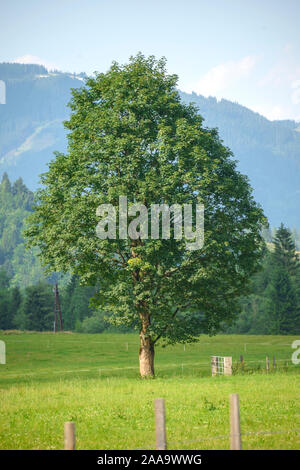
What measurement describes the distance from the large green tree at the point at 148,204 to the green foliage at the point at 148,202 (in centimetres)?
8

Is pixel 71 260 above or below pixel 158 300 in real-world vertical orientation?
above

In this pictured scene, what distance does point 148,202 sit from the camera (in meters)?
38.3

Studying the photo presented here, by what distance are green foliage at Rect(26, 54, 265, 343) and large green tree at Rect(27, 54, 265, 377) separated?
0.25ft

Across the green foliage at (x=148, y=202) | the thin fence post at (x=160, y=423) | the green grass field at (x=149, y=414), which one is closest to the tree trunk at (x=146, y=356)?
the green foliage at (x=148, y=202)

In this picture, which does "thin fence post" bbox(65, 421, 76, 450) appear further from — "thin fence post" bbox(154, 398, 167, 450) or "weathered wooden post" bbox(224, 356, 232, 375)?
"weathered wooden post" bbox(224, 356, 232, 375)

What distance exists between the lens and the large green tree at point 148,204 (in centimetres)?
3819

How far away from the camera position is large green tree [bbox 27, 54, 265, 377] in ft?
125

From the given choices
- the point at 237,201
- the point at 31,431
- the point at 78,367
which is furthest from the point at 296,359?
the point at 31,431

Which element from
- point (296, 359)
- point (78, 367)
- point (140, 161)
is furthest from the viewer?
point (296, 359)

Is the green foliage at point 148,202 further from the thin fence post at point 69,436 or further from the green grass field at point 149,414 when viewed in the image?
the thin fence post at point 69,436

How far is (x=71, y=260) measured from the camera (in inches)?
1593

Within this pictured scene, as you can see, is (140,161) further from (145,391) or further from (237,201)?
(145,391)

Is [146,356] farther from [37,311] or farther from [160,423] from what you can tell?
[37,311]
